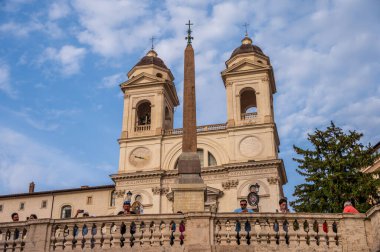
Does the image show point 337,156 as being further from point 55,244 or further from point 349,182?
point 55,244

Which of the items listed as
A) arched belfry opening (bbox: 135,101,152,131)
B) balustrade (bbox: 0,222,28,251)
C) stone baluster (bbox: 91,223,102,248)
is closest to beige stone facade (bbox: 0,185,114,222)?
arched belfry opening (bbox: 135,101,152,131)

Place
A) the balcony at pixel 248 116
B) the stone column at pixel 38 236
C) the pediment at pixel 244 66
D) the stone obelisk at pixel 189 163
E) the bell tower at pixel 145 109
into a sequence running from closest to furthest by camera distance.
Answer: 1. the stone column at pixel 38 236
2. the stone obelisk at pixel 189 163
3. the balcony at pixel 248 116
4. the bell tower at pixel 145 109
5. the pediment at pixel 244 66

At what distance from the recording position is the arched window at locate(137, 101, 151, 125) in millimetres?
56684

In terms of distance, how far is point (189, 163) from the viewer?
18797mm

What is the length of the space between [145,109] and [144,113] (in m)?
0.54

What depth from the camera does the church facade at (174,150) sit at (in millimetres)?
48500

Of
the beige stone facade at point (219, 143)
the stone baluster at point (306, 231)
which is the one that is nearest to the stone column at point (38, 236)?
the stone baluster at point (306, 231)

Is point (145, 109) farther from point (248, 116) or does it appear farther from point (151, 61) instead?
point (248, 116)

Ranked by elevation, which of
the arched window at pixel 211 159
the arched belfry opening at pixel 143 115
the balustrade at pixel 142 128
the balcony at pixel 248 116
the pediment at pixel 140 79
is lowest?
the arched window at pixel 211 159

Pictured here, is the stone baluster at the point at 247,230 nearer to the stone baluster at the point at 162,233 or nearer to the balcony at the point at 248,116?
the stone baluster at the point at 162,233

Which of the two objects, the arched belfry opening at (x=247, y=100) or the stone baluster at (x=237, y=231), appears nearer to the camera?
the stone baluster at (x=237, y=231)

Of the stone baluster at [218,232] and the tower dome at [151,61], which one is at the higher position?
the tower dome at [151,61]

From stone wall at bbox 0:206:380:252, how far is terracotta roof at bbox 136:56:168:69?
154ft

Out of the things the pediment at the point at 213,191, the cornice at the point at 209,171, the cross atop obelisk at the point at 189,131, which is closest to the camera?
the cross atop obelisk at the point at 189,131
